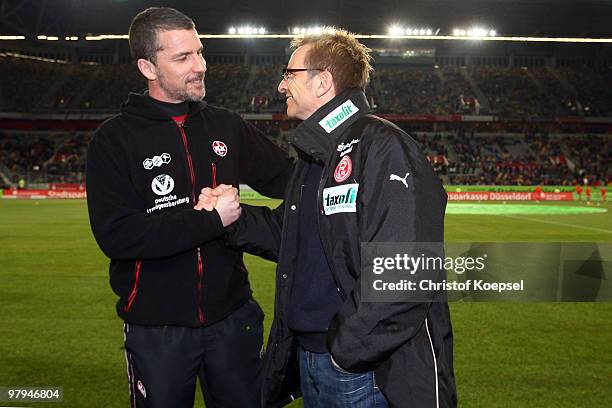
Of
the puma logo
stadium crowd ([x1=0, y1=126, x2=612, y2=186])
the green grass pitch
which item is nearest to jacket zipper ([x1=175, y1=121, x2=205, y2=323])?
the puma logo

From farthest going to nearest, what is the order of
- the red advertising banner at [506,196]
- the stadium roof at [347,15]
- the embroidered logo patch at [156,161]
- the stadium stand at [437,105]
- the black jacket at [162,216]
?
the stadium stand at [437,105]
the stadium roof at [347,15]
the red advertising banner at [506,196]
the embroidered logo patch at [156,161]
the black jacket at [162,216]

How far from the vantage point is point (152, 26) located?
3119 mm

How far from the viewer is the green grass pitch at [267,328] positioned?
5488mm

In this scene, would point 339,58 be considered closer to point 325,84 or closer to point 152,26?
point 325,84

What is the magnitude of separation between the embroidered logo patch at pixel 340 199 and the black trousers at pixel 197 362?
106 cm

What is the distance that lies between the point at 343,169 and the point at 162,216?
1.00m

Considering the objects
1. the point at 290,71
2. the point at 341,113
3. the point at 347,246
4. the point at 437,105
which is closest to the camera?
the point at 347,246

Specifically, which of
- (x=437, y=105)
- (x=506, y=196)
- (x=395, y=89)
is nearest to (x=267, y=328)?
(x=506, y=196)

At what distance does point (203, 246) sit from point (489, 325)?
18.4 feet

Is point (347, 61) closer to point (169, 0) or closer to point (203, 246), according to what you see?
point (203, 246)

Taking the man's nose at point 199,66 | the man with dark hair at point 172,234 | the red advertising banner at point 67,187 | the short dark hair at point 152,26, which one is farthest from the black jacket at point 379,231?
the red advertising banner at point 67,187

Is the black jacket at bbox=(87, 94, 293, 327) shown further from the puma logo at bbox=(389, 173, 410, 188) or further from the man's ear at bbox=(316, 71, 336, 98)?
the puma logo at bbox=(389, 173, 410, 188)

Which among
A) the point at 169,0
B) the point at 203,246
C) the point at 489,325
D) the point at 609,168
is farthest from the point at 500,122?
the point at 203,246

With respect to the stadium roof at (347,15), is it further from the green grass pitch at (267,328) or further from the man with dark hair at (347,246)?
the man with dark hair at (347,246)
